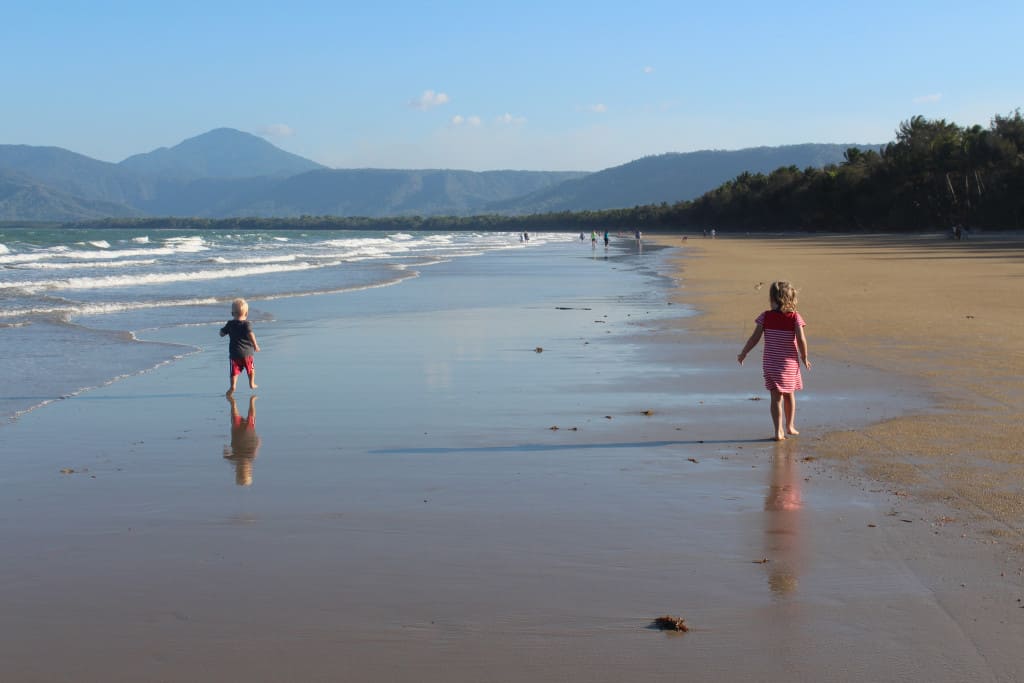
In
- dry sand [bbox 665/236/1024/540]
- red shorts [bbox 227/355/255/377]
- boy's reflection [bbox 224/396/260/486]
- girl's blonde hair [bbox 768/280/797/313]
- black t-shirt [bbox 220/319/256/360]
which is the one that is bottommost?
dry sand [bbox 665/236/1024/540]

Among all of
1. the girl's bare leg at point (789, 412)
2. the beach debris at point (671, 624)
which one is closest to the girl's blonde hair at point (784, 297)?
the girl's bare leg at point (789, 412)

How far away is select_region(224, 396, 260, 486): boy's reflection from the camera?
7.27 meters

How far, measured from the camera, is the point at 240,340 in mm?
10867

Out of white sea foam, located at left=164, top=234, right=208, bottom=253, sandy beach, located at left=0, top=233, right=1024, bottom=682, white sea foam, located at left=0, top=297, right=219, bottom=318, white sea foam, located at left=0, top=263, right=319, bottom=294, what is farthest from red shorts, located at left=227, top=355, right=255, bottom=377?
white sea foam, located at left=164, top=234, right=208, bottom=253

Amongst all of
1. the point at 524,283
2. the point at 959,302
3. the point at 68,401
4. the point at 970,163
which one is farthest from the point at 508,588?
the point at 970,163

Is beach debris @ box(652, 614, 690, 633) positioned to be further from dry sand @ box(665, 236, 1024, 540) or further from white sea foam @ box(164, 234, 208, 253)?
white sea foam @ box(164, 234, 208, 253)

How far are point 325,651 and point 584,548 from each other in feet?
5.60

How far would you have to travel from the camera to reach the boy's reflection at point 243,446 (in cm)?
727

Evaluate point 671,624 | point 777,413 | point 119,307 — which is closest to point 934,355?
point 777,413

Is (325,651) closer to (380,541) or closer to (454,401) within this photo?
(380,541)

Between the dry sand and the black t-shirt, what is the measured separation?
18.6 ft

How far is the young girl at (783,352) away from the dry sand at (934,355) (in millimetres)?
376

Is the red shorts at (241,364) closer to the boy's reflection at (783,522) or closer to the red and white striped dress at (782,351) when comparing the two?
the red and white striped dress at (782,351)

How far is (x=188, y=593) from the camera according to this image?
4871 mm
